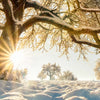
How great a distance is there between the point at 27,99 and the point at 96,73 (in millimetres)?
25198

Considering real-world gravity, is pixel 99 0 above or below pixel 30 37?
above

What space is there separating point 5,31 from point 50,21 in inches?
69.7

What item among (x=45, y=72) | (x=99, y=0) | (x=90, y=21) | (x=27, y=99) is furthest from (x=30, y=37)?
(x=45, y=72)

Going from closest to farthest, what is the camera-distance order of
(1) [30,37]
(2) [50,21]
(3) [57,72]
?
(2) [50,21] < (1) [30,37] < (3) [57,72]

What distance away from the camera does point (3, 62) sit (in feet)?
13.6

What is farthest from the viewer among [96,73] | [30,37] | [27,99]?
[96,73]

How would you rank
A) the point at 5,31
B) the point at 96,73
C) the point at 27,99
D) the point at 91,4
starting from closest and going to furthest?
the point at 27,99 < the point at 5,31 < the point at 91,4 < the point at 96,73

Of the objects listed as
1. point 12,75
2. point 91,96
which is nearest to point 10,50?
point 12,75

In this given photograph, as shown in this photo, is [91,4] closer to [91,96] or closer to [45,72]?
[91,96]

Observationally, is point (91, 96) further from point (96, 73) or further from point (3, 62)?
point (96, 73)

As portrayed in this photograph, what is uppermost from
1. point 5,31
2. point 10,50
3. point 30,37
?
point 30,37

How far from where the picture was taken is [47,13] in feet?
14.5

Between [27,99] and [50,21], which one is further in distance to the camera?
[50,21]

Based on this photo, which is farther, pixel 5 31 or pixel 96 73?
pixel 96 73
